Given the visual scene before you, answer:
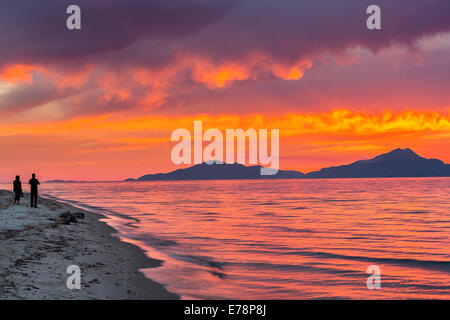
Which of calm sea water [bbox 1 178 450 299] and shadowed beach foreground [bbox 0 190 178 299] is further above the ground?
shadowed beach foreground [bbox 0 190 178 299]

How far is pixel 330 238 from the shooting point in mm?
28469

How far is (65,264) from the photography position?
15.6 metres

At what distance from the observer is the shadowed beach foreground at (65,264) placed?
11.9 m

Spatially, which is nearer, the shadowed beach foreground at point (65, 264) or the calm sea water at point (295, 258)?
the shadowed beach foreground at point (65, 264)

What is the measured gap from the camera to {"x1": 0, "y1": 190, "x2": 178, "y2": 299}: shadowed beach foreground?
11914 millimetres

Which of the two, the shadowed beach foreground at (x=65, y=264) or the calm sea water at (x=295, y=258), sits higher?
the shadowed beach foreground at (x=65, y=264)

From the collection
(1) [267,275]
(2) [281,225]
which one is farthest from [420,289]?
(2) [281,225]

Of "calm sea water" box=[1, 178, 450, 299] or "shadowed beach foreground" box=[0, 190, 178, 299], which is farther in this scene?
"calm sea water" box=[1, 178, 450, 299]

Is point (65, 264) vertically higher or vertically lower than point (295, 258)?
higher

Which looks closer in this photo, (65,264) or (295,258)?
(65,264)
